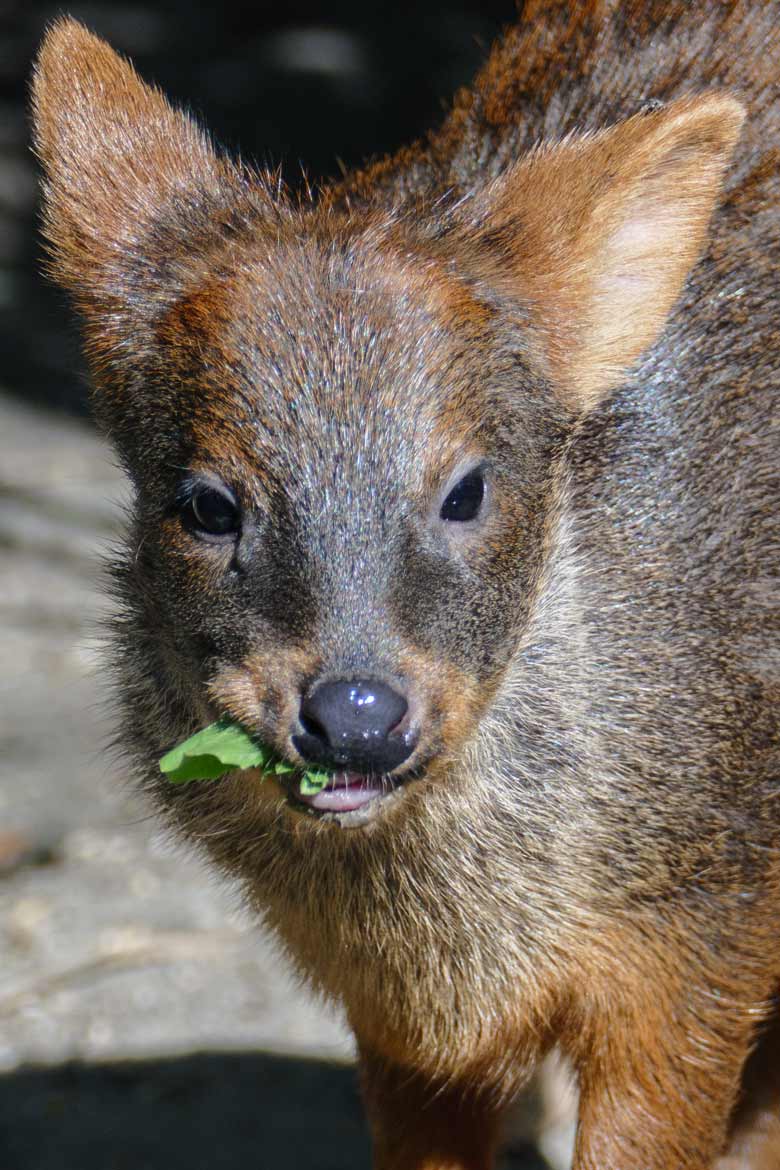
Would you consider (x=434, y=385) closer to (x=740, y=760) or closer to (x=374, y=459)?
(x=374, y=459)

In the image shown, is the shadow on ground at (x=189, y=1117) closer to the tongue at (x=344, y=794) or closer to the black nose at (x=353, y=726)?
the tongue at (x=344, y=794)

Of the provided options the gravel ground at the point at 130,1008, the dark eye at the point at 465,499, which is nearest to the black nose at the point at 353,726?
the dark eye at the point at 465,499

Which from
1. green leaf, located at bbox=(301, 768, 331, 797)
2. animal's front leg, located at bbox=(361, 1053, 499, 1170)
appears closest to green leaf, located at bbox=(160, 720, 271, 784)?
green leaf, located at bbox=(301, 768, 331, 797)

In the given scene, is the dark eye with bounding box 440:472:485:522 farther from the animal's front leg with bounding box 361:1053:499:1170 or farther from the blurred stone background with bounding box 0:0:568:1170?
the animal's front leg with bounding box 361:1053:499:1170

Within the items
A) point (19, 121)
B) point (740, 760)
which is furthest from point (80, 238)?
point (19, 121)

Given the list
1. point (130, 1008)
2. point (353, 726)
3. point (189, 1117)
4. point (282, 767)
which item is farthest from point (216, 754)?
point (130, 1008)
